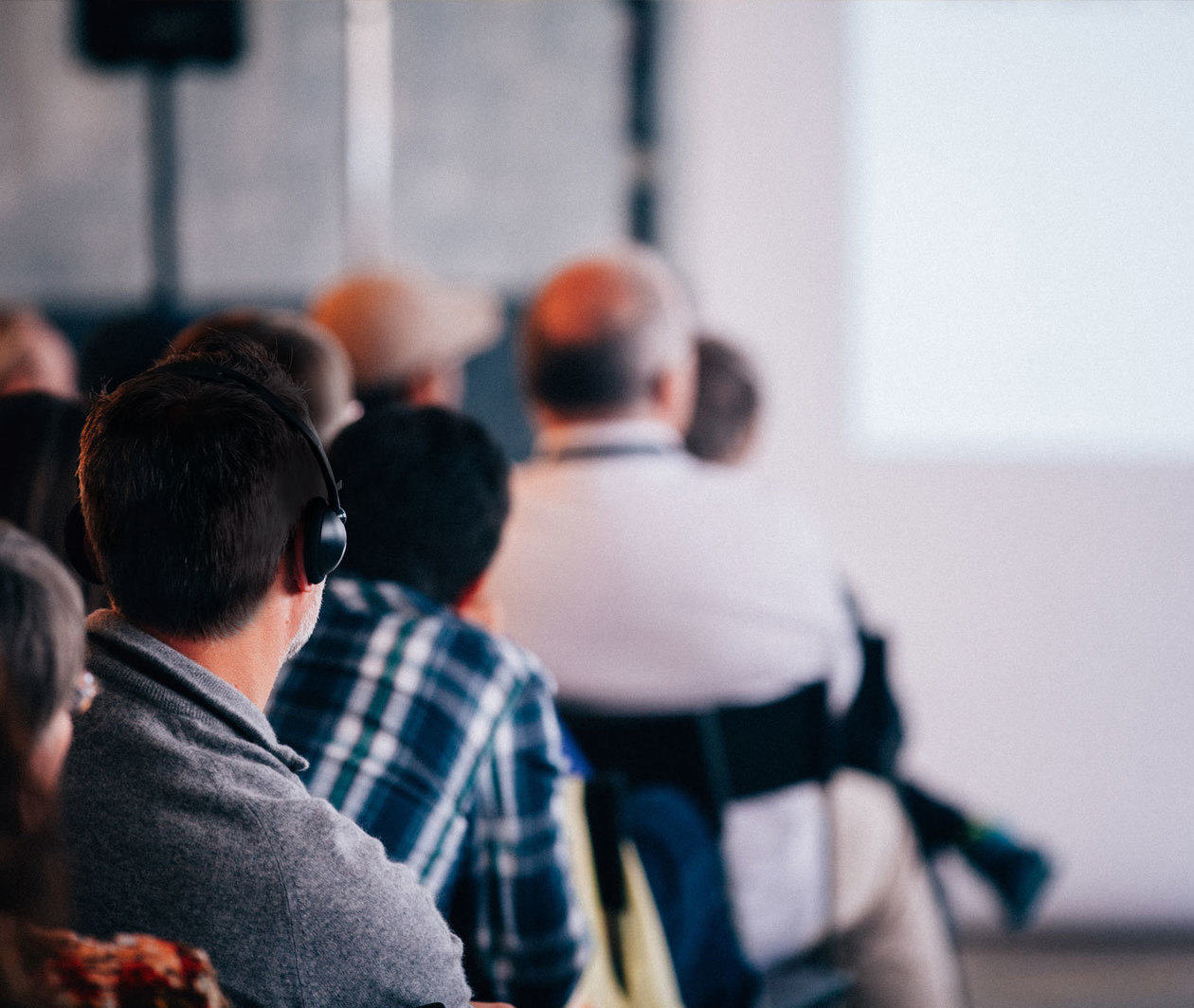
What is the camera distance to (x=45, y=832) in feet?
1.52

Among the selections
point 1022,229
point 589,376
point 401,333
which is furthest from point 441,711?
point 1022,229

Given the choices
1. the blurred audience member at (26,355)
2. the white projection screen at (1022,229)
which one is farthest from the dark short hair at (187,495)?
the white projection screen at (1022,229)

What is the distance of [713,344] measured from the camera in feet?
7.35

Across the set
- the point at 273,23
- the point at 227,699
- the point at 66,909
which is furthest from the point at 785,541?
the point at 273,23

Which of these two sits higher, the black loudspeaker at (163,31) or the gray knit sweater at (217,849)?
the black loudspeaker at (163,31)

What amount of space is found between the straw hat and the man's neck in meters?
1.31

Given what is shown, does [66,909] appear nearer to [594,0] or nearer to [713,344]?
[713,344]

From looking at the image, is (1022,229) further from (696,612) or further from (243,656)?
→ (243,656)

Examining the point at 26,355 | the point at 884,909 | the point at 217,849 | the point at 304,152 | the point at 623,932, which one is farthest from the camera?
the point at 304,152

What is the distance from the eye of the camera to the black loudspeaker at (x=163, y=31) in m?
3.14

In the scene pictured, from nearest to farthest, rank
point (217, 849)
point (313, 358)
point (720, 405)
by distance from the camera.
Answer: point (217, 849) < point (313, 358) < point (720, 405)

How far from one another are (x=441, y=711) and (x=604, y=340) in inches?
36.9

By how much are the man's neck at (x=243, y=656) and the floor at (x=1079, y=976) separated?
8.47ft

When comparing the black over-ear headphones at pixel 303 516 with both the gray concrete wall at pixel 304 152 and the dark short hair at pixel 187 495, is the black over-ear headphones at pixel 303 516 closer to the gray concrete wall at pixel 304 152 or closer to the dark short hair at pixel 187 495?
the dark short hair at pixel 187 495
